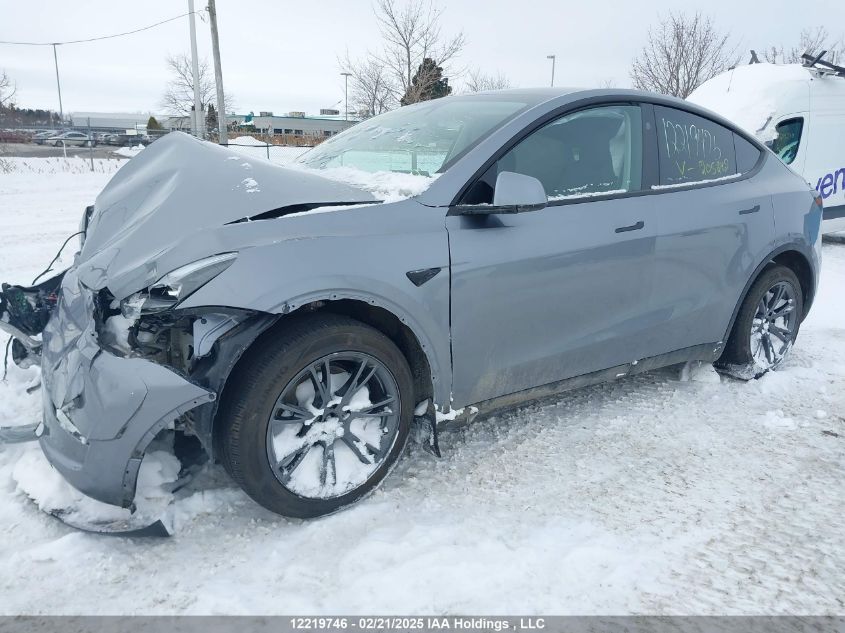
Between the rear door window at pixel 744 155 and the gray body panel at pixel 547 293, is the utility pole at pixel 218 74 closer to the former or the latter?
the rear door window at pixel 744 155

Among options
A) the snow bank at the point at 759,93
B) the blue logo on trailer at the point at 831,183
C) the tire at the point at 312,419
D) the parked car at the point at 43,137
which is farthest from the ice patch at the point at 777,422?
the parked car at the point at 43,137

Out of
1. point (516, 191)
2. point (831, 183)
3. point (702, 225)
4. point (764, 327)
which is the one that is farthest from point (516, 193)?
point (831, 183)

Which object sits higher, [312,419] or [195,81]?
[195,81]

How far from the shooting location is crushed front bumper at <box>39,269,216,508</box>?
2055mm

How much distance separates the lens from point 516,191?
2.47 m

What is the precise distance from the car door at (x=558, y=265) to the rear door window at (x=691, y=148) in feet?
0.62

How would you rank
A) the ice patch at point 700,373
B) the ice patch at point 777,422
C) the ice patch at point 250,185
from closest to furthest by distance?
the ice patch at point 250,185 < the ice patch at point 777,422 < the ice patch at point 700,373

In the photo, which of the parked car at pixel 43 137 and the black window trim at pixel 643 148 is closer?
the black window trim at pixel 643 148

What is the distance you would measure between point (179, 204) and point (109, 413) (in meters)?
0.89

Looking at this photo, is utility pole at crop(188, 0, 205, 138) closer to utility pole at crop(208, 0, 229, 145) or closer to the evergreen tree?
utility pole at crop(208, 0, 229, 145)

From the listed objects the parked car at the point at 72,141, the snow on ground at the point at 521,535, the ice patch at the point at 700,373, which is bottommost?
the snow on ground at the point at 521,535

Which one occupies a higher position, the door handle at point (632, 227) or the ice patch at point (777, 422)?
→ the door handle at point (632, 227)

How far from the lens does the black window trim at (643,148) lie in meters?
2.66

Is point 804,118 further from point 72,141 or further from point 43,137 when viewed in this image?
point 43,137
